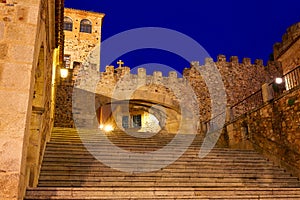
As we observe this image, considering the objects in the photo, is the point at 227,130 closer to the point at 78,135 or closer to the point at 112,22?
the point at 78,135

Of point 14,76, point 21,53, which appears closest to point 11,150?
point 14,76

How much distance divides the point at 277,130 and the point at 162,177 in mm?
3982

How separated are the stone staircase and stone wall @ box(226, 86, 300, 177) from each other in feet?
1.26

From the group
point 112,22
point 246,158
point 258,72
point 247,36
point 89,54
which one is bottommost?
point 246,158

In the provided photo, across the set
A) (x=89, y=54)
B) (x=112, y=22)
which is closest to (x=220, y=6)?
(x=112, y=22)

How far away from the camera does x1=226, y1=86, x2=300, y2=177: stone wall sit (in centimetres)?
754

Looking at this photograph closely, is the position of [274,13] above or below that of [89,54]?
above

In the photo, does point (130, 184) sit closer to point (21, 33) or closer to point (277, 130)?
point (21, 33)

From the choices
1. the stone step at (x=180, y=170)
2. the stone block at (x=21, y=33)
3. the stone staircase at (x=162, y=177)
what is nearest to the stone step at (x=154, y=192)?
the stone staircase at (x=162, y=177)

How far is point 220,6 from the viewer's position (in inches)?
3406

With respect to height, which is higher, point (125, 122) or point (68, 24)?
point (68, 24)

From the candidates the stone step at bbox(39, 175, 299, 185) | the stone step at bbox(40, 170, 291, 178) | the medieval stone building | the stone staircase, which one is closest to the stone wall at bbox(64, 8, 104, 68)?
the medieval stone building

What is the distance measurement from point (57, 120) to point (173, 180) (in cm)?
884

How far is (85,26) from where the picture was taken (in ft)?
74.5
